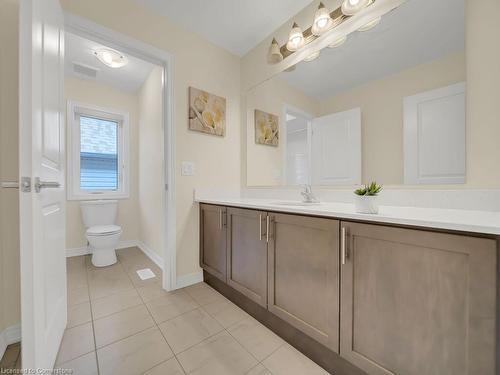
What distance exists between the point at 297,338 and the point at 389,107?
1480mm

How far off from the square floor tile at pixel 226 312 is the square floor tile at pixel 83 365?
69cm

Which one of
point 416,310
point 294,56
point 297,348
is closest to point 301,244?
point 416,310

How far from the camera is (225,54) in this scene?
221 centimetres

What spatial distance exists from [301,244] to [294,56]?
1.61 meters

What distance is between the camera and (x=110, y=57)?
87.0 inches

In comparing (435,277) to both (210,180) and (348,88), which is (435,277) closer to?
(348,88)

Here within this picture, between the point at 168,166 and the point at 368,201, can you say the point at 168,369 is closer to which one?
the point at 368,201

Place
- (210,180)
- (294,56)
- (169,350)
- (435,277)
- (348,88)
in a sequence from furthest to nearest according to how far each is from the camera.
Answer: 1. (210,180)
2. (294,56)
3. (348,88)
4. (169,350)
5. (435,277)

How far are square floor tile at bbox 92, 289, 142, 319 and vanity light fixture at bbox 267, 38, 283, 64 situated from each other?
239 cm

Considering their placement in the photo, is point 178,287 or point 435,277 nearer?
point 435,277

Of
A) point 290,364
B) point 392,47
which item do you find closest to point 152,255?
point 290,364

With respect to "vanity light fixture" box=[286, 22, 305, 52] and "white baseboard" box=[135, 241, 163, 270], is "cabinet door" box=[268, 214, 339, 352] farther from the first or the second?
"white baseboard" box=[135, 241, 163, 270]

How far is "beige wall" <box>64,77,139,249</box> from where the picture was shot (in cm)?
269

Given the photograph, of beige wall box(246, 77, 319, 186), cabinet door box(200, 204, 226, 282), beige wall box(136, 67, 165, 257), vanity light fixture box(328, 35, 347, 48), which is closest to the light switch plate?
cabinet door box(200, 204, 226, 282)
